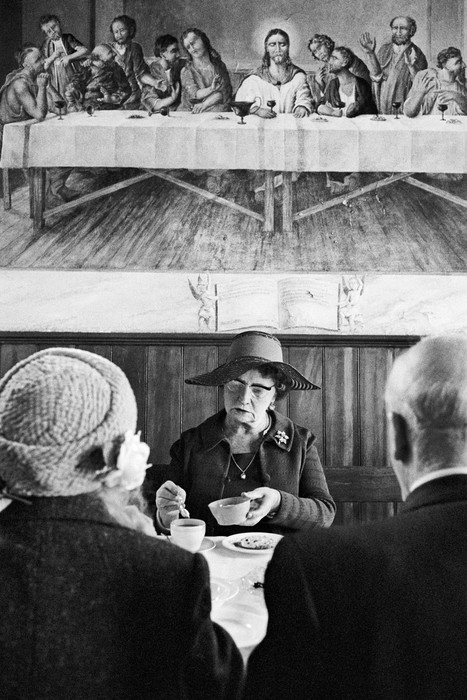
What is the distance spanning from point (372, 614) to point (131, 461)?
1.62 ft

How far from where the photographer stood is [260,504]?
2391 mm

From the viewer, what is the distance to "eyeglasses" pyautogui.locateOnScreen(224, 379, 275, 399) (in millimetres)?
2908

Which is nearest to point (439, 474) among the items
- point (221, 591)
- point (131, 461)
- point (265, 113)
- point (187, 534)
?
point (131, 461)

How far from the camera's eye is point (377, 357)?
399cm

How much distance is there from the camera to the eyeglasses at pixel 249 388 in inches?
114

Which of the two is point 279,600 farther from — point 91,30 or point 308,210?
point 91,30

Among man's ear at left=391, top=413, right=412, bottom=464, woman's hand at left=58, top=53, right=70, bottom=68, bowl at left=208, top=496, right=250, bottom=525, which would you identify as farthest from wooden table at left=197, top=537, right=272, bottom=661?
woman's hand at left=58, top=53, right=70, bottom=68

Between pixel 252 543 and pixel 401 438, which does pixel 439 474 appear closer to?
pixel 401 438

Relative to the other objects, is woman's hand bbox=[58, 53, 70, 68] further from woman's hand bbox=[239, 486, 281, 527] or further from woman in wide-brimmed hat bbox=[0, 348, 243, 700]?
woman in wide-brimmed hat bbox=[0, 348, 243, 700]

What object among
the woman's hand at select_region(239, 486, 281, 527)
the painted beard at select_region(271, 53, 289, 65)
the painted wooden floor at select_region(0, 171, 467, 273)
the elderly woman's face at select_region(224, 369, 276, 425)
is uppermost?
the painted beard at select_region(271, 53, 289, 65)

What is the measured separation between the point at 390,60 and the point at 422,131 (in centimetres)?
51

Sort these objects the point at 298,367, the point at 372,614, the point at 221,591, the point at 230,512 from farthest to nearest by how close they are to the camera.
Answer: the point at 298,367
the point at 230,512
the point at 221,591
the point at 372,614

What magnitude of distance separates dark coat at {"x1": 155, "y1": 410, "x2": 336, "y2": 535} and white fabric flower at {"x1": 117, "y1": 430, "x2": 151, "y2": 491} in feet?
4.86

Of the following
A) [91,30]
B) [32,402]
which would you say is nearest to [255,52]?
[91,30]
